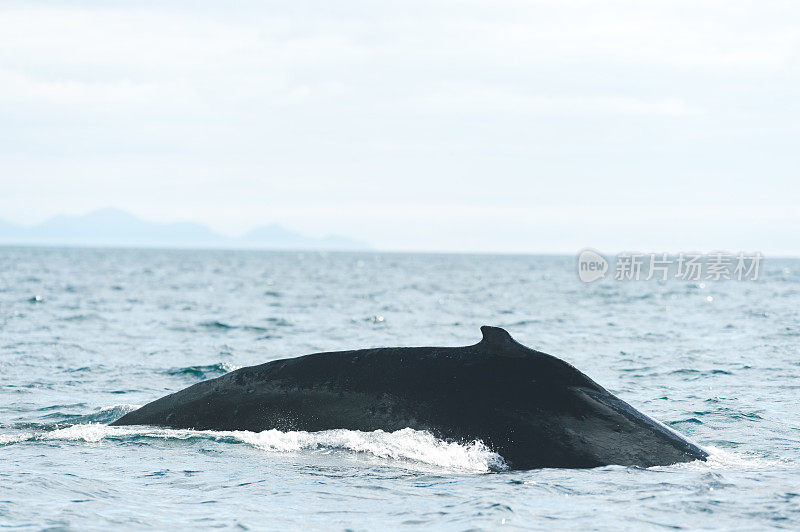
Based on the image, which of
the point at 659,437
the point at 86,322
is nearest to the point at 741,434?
the point at 659,437

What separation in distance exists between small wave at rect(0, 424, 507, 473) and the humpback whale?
8 centimetres

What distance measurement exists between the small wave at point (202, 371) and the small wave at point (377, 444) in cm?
831

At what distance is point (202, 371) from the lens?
18.7 m

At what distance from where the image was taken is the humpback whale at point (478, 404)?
8.45 meters

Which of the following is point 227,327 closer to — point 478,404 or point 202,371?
point 202,371

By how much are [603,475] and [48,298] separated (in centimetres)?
3929

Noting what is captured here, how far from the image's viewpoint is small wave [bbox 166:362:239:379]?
18.3 metres

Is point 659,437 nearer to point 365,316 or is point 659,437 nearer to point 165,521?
point 165,521

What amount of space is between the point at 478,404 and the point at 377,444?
110 cm

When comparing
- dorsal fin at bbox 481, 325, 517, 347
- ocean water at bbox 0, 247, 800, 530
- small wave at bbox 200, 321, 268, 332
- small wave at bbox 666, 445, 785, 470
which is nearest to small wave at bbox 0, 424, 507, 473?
ocean water at bbox 0, 247, 800, 530

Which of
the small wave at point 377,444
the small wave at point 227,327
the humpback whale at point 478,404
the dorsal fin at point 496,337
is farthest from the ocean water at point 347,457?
the small wave at point 227,327

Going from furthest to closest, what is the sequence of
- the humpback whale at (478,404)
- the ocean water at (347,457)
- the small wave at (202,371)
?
the small wave at (202,371), the humpback whale at (478,404), the ocean water at (347,457)

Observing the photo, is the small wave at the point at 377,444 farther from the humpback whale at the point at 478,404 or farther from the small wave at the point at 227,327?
the small wave at the point at 227,327

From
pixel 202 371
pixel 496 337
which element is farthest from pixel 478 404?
pixel 202 371
